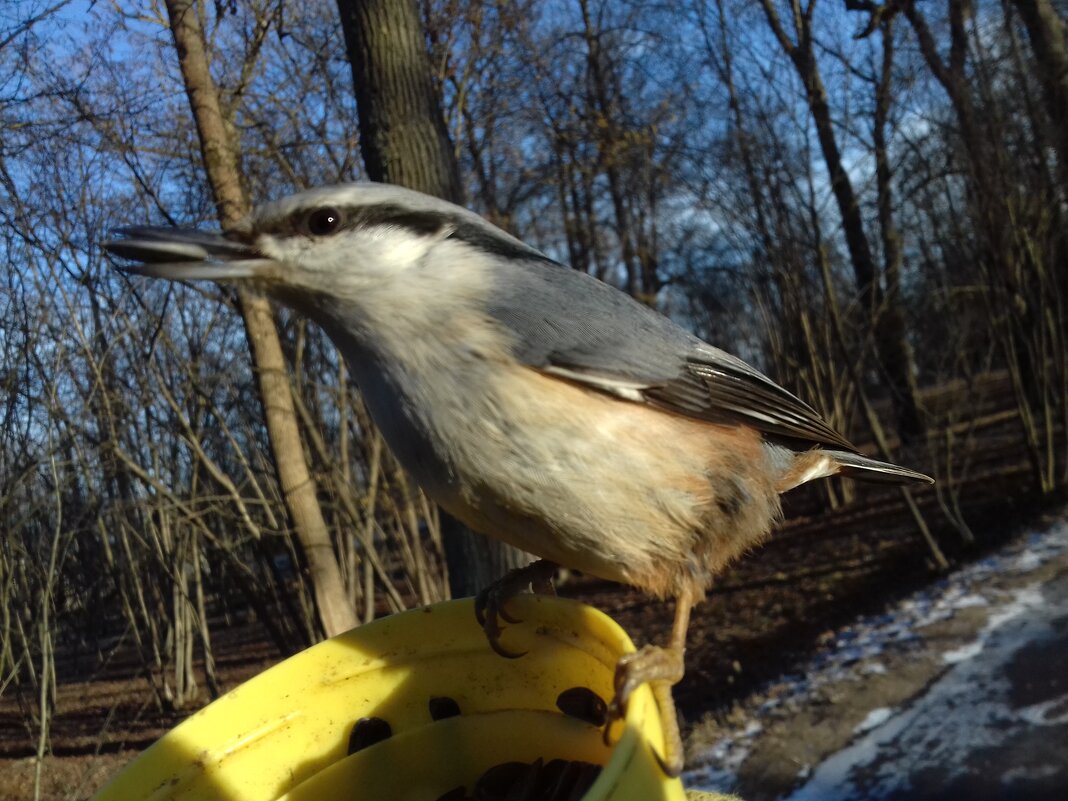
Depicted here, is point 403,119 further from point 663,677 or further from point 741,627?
point 741,627

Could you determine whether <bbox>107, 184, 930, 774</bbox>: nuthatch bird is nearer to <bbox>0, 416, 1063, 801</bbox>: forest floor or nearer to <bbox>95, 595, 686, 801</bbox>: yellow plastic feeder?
<bbox>95, 595, 686, 801</bbox>: yellow plastic feeder

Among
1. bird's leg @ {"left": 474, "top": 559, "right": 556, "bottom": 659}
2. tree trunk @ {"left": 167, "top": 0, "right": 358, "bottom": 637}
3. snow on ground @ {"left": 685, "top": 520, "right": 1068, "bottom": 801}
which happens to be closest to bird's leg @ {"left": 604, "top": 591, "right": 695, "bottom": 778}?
bird's leg @ {"left": 474, "top": 559, "right": 556, "bottom": 659}

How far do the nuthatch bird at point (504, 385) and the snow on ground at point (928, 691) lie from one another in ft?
9.07

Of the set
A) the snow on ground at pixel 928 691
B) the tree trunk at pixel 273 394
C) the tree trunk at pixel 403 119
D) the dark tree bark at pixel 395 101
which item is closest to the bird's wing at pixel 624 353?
the tree trunk at pixel 403 119

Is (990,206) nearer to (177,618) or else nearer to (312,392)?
(312,392)

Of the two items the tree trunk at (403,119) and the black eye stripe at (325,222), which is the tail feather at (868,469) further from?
the tree trunk at (403,119)

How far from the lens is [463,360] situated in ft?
4.42

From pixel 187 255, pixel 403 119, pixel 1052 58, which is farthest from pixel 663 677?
pixel 1052 58

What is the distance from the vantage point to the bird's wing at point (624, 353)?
1430mm

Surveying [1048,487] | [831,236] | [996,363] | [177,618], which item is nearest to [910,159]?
[831,236]

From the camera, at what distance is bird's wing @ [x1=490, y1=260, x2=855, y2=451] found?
1430 millimetres

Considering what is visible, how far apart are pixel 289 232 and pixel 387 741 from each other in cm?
93

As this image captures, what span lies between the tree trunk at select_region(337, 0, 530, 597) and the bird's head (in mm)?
2105

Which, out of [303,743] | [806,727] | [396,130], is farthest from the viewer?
[806,727]
